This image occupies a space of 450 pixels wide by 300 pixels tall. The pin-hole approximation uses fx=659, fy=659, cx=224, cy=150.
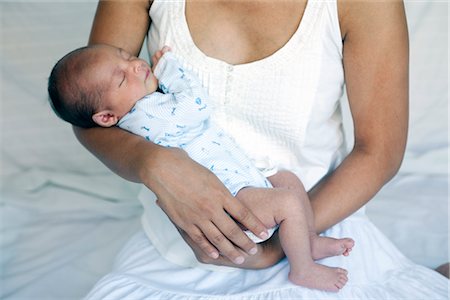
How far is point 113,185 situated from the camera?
1735mm

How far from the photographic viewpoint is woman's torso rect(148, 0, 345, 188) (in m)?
1.15

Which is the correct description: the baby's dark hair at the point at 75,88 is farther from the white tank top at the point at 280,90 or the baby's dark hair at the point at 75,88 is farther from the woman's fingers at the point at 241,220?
the woman's fingers at the point at 241,220

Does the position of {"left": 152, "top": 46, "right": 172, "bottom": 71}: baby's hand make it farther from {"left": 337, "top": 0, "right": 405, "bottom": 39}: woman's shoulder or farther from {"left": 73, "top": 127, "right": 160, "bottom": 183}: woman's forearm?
{"left": 337, "top": 0, "right": 405, "bottom": 39}: woman's shoulder

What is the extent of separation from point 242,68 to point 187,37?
0.12 metres

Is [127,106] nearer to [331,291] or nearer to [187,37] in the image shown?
[187,37]

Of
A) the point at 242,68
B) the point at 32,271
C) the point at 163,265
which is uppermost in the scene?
the point at 242,68

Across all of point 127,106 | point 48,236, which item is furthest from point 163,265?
point 48,236

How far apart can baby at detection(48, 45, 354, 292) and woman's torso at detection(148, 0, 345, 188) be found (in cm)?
4

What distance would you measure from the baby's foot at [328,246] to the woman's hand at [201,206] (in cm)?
10

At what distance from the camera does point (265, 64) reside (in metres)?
1.15

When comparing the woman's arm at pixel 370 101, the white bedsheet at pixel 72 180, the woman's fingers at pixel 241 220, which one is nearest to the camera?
the woman's fingers at pixel 241 220

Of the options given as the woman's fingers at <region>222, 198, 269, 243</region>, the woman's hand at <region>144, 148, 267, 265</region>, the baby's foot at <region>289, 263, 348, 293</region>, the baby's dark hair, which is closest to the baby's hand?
the baby's dark hair

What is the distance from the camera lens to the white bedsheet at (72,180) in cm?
148

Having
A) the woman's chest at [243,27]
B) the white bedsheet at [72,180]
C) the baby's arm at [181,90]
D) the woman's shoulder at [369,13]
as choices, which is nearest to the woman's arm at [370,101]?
the woman's shoulder at [369,13]
